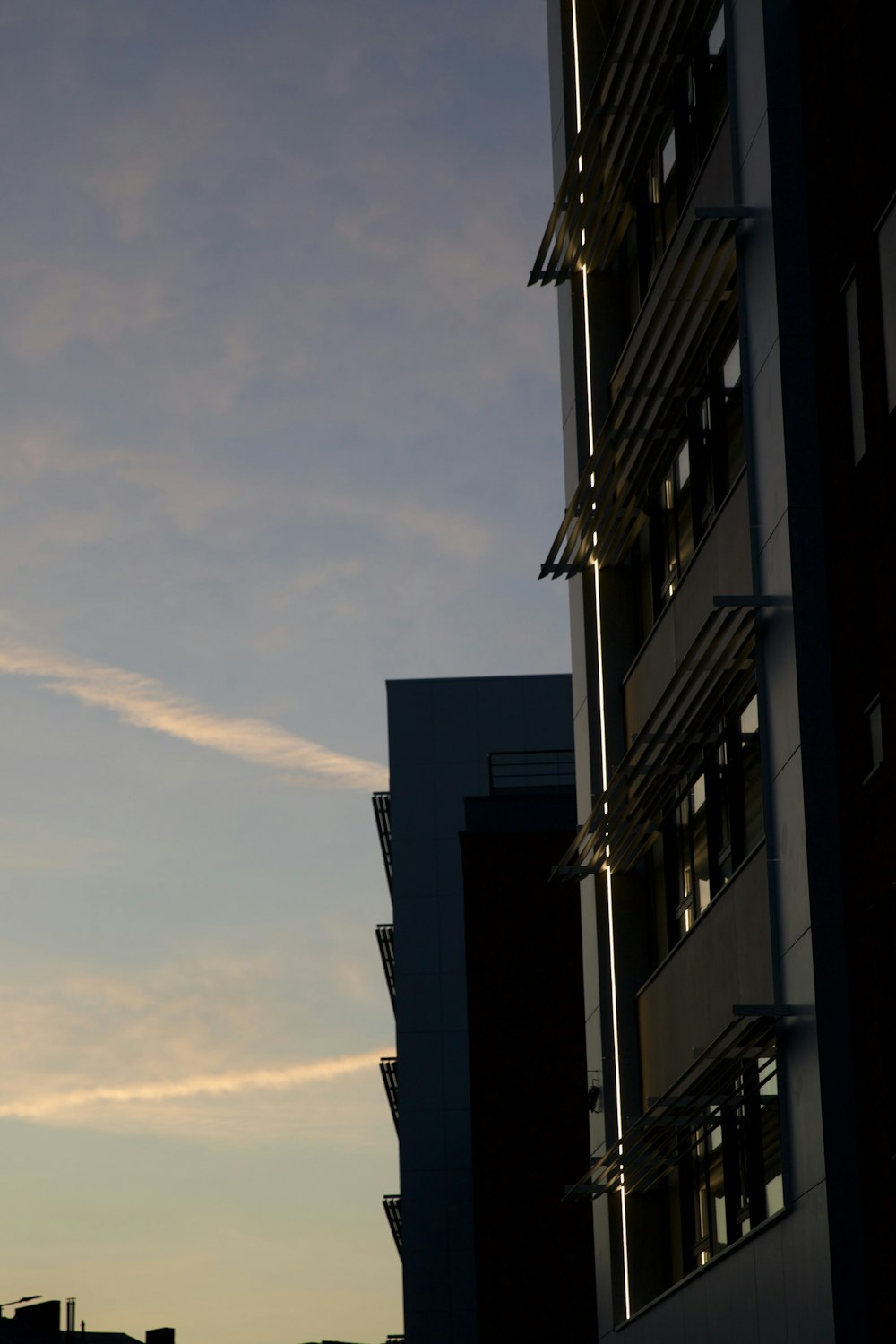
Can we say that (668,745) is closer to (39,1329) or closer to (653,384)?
(653,384)

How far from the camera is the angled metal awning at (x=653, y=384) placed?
2750 centimetres

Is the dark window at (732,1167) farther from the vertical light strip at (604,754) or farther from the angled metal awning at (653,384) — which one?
the angled metal awning at (653,384)

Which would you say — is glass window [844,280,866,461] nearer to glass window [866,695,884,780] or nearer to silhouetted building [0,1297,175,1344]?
glass window [866,695,884,780]

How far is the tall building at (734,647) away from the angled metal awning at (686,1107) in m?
0.08

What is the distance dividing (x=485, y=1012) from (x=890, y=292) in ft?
113

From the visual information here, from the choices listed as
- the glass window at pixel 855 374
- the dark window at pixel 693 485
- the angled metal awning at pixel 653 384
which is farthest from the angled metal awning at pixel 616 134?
the glass window at pixel 855 374

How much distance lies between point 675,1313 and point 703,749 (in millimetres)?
8407

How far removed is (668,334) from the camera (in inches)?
1158

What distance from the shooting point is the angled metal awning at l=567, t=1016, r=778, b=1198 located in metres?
24.8

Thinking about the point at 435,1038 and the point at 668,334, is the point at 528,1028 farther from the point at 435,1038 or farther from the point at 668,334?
the point at 668,334

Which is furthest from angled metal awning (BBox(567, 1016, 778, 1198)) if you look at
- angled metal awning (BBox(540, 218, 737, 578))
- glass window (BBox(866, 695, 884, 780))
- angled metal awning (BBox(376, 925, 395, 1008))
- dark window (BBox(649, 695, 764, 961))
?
angled metal awning (BBox(376, 925, 395, 1008))

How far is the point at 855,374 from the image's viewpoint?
23.3 meters

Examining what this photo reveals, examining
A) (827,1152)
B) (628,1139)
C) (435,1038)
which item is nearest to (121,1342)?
(435,1038)

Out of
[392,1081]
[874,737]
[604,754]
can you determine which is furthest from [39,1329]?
[874,737]
